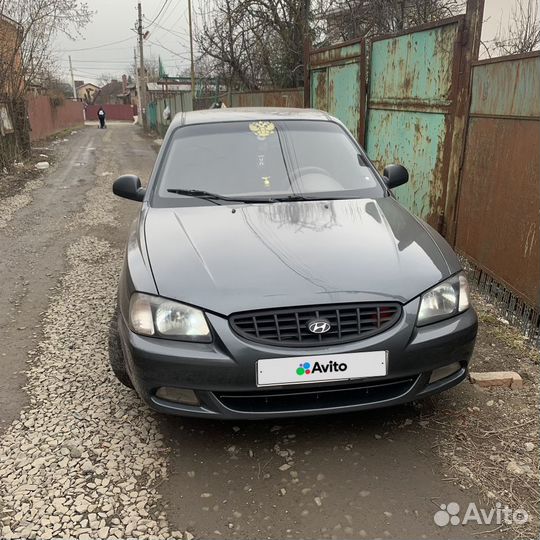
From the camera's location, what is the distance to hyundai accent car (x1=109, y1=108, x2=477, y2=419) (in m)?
2.34

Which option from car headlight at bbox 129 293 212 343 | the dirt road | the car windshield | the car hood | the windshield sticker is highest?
the windshield sticker

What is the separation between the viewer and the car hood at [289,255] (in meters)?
2.41

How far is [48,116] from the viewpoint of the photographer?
3247cm

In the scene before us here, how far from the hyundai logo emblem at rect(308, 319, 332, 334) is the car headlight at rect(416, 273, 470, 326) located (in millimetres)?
451

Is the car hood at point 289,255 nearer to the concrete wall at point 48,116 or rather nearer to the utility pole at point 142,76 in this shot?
the concrete wall at point 48,116

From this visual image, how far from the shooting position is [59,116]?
37.1 meters

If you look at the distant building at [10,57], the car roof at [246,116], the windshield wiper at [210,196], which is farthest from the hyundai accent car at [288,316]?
the distant building at [10,57]

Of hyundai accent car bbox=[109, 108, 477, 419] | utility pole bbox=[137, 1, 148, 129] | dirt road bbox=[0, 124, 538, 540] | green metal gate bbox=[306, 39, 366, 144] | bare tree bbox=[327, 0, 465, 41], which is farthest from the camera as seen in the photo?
utility pole bbox=[137, 1, 148, 129]

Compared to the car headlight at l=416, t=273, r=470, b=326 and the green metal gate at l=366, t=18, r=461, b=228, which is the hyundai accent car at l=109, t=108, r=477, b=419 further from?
the green metal gate at l=366, t=18, r=461, b=228

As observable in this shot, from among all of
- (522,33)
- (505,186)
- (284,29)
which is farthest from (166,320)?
(284,29)

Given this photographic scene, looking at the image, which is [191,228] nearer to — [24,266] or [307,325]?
[307,325]

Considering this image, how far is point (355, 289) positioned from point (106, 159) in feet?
Result: 57.7

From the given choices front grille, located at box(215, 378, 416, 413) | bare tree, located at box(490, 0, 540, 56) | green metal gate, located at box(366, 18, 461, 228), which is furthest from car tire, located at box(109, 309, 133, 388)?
bare tree, located at box(490, 0, 540, 56)

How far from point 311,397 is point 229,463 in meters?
0.54
